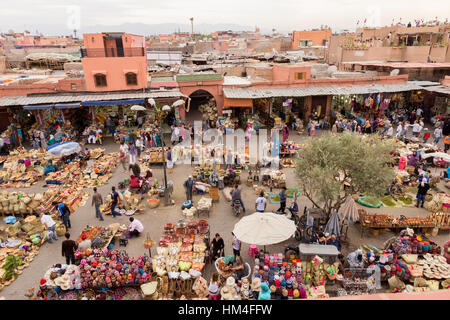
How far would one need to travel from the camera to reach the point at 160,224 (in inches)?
504

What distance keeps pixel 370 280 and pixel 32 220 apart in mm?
12919

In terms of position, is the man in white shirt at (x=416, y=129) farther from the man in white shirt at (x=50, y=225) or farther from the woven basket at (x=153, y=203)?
the man in white shirt at (x=50, y=225)

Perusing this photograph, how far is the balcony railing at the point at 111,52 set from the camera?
23317mm

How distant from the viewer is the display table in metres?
9.81

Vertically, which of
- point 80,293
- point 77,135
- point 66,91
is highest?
point 66,91

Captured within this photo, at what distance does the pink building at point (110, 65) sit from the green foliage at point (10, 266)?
16427 mm

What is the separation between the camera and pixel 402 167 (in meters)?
17.0

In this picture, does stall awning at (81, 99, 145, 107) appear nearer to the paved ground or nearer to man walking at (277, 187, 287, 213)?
the paved ground

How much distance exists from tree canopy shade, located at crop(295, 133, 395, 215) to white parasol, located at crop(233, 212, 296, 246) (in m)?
1.87

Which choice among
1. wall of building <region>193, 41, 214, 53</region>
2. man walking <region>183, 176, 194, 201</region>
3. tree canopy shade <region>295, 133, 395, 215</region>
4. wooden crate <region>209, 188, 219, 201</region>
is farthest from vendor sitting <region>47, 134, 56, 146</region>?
wall of building <region>193, 41, 214, 53</region>

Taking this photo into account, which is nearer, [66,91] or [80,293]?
[80,293]
